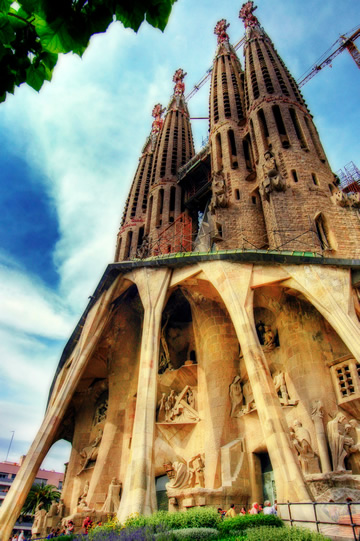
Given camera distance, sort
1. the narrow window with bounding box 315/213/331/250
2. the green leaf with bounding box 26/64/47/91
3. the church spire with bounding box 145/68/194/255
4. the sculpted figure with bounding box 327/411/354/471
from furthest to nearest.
A: 1. the church spire with bounding box 145/68/194/255
2. the narrow window with bounding box 315/213/331/250
3. the sculpted figure with bounding box 327/411/354/471
4. the green leaf with bounding box 26/64/47/91

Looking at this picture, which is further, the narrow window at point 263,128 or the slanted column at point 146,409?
the narrow window at point 263,128

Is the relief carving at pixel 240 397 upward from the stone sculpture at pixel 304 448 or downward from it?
upward

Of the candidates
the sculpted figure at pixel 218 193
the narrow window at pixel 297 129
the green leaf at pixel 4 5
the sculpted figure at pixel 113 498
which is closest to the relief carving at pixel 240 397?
the sculpted figure at pixel 113 498

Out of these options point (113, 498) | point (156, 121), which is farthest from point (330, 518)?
point (156, 121)

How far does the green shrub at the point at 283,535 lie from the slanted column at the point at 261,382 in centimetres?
247

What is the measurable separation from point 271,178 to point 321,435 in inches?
474

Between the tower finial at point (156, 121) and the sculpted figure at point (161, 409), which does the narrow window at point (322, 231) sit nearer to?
the sculpted figure at point (161, 409)

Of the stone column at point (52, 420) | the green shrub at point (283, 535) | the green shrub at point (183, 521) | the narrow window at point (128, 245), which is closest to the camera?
the green shrub at point (283, 535)

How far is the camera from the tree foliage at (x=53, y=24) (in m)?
1.91

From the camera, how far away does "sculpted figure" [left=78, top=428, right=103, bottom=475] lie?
19.1 metres

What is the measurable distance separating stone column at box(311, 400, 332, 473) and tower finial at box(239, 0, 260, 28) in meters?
34.9

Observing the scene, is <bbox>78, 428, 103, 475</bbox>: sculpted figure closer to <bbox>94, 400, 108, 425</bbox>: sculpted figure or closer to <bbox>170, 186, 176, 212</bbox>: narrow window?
<bbox>94, 400, 108, 425</bbox>: sculpted figure

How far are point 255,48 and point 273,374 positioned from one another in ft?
88.1

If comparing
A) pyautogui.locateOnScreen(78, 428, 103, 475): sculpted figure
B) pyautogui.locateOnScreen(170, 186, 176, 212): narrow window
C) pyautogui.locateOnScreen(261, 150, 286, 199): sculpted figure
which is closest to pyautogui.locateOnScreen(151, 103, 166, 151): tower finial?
pyautogui.locateOnScreen(170, 186, 176, 212): narrow window
